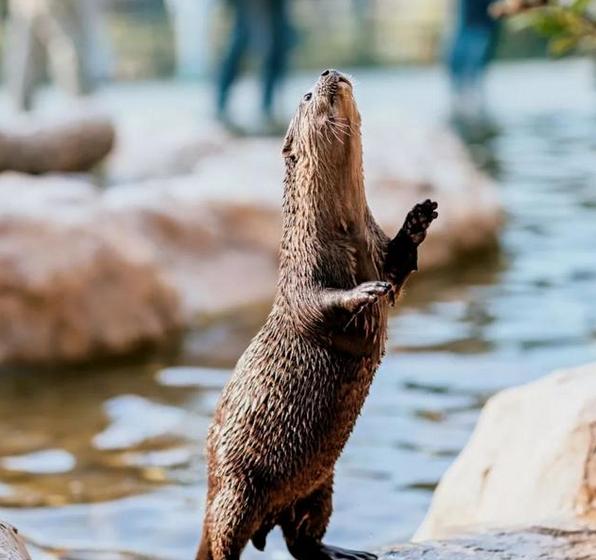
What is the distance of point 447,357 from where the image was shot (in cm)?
561

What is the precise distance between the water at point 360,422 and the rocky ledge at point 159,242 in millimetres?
213

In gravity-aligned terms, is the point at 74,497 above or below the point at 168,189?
below

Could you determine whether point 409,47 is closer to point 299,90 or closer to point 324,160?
point 299,90

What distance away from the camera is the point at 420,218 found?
2.44 meters

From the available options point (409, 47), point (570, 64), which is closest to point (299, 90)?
point (409, 47)

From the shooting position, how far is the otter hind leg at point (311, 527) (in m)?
2.65

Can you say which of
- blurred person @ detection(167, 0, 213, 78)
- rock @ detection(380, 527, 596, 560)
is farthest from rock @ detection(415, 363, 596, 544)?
blurred person @ detection(167, 0, 213, 78)

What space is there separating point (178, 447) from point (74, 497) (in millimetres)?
528

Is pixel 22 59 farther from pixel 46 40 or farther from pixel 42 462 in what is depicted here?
pixel 42 462

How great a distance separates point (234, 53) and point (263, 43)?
1.18 ft

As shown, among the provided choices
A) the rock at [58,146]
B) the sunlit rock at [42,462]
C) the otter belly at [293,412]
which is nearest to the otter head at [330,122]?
the otter belly at [293,412]

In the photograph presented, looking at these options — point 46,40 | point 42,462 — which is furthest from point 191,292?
point 46,40

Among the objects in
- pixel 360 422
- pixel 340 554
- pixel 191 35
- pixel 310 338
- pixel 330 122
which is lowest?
pixel 360 422

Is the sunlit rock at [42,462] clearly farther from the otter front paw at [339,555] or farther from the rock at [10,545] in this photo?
the otter front paw at [339,555]
